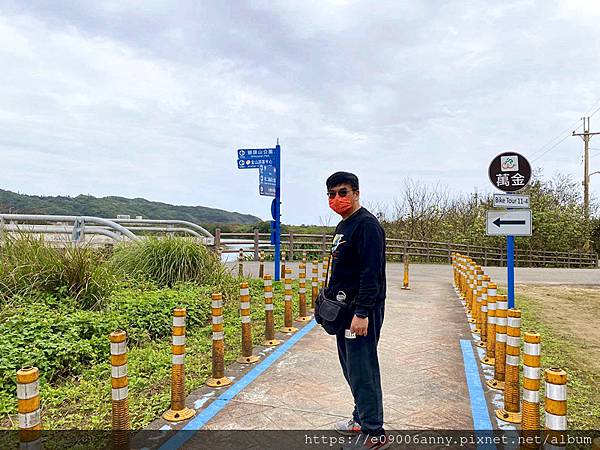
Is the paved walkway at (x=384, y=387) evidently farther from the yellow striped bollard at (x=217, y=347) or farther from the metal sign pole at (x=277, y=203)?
the metal sign pole at (x=277, y=203)

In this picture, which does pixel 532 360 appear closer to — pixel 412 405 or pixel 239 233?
pixel 412 405

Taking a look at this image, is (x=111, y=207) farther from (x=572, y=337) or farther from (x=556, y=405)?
(x=556, y=405)

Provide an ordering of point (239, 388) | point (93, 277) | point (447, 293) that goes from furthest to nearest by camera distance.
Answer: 1. point (447, 293)
2. point (93, 277)
3. point (239, 388)

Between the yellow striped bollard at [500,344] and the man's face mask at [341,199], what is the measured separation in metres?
2.13

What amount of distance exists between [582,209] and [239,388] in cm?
3060

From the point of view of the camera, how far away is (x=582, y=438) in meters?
3.67

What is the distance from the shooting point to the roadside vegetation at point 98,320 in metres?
4.46

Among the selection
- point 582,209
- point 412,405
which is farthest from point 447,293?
point 582,209


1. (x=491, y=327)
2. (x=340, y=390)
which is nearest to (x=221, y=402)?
(x=340, y=390)

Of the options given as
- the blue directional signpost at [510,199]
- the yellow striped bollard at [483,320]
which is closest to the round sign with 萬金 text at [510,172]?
the blue directional signpost at [510,199]

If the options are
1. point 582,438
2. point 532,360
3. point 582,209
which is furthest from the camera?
point 582,209

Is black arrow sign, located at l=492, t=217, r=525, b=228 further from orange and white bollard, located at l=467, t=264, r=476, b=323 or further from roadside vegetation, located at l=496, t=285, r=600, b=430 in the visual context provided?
roadside vegetation, located at l=496, t=285, r=600, b=430

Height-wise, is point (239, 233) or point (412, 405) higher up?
point (239, 233)

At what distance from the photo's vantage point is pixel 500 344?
466 centimetres
